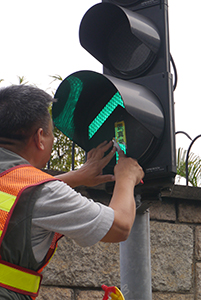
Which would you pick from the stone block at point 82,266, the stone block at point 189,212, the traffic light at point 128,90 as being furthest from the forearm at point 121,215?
the stone block at point 189,212

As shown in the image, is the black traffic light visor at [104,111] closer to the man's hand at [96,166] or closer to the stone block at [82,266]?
the man's hand at [96,166]

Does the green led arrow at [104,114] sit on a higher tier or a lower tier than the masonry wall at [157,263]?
higher

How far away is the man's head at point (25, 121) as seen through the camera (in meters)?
1.43

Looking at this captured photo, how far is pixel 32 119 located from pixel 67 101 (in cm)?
51

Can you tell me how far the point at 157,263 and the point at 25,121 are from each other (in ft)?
6.32

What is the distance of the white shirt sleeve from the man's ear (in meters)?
0.22

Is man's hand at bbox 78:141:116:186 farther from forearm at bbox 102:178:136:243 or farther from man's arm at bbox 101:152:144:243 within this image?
forearm at bbox 102:178:136:243

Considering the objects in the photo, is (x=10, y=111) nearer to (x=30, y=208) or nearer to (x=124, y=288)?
(x=30, y=208)

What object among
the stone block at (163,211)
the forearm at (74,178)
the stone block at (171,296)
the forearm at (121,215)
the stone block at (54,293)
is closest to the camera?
the forearm at (121,215)

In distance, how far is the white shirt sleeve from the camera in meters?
1.26

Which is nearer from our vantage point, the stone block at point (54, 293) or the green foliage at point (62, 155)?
the stone block at point (54, 293)

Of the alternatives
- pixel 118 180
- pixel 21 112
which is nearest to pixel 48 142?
pixel 21 112

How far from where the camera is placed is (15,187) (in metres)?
1.25

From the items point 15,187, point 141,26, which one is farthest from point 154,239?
point 15,187
